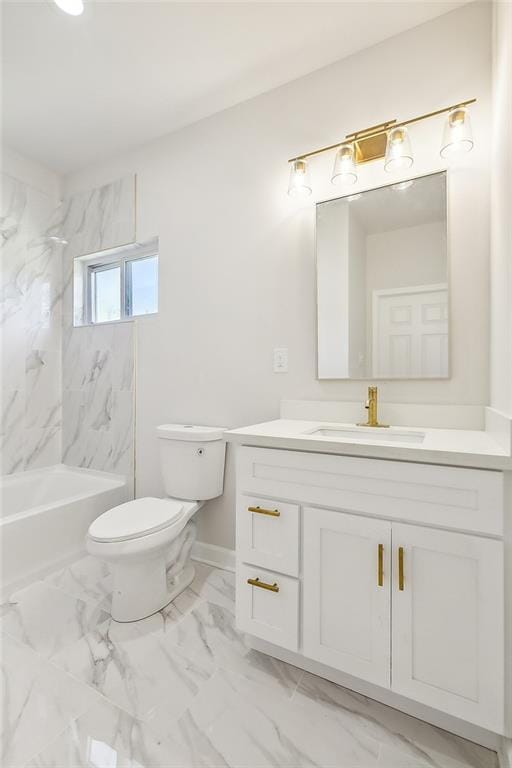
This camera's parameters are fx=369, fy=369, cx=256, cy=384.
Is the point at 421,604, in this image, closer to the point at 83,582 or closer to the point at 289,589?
the point at 289,589

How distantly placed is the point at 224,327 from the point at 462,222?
3.86 feet

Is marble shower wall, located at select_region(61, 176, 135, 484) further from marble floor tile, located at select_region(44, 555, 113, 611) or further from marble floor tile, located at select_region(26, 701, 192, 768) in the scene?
marble floor tile, located at select_region(26, 701, 192, 768)

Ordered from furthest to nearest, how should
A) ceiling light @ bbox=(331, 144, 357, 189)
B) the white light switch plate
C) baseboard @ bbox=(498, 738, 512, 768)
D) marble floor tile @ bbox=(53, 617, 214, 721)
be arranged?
the white light switch plate < ceiling light @ bbox=(331, 144, 357, 189) < marble floor tile @ bbox=(53, 617, 214, 721) < baseboard @ bbox=(498, 738, 512, 768)

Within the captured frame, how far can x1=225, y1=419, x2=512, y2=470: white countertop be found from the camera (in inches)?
37.8

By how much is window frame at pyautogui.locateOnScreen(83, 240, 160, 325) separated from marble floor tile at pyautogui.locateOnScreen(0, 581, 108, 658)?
5.14 feet

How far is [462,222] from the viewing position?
145cm

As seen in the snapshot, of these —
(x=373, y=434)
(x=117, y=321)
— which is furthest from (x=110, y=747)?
(x=117, y=321)

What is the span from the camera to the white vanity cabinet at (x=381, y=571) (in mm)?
959

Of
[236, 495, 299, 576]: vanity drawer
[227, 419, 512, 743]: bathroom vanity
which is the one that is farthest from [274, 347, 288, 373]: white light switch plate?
[236, 495, 299, 576]: vanity drawer

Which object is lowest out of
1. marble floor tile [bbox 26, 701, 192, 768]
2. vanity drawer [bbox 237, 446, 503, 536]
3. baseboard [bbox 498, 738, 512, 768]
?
marble floor tile [bbox 26, 701, 192, 768]

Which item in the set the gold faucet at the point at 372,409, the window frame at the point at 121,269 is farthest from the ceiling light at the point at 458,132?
the window frame at the point at 121,269

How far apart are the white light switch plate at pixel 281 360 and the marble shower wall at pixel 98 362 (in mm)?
1019

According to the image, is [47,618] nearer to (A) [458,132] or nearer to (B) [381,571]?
(B) [381,571]

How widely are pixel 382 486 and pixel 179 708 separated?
0.94 meters
